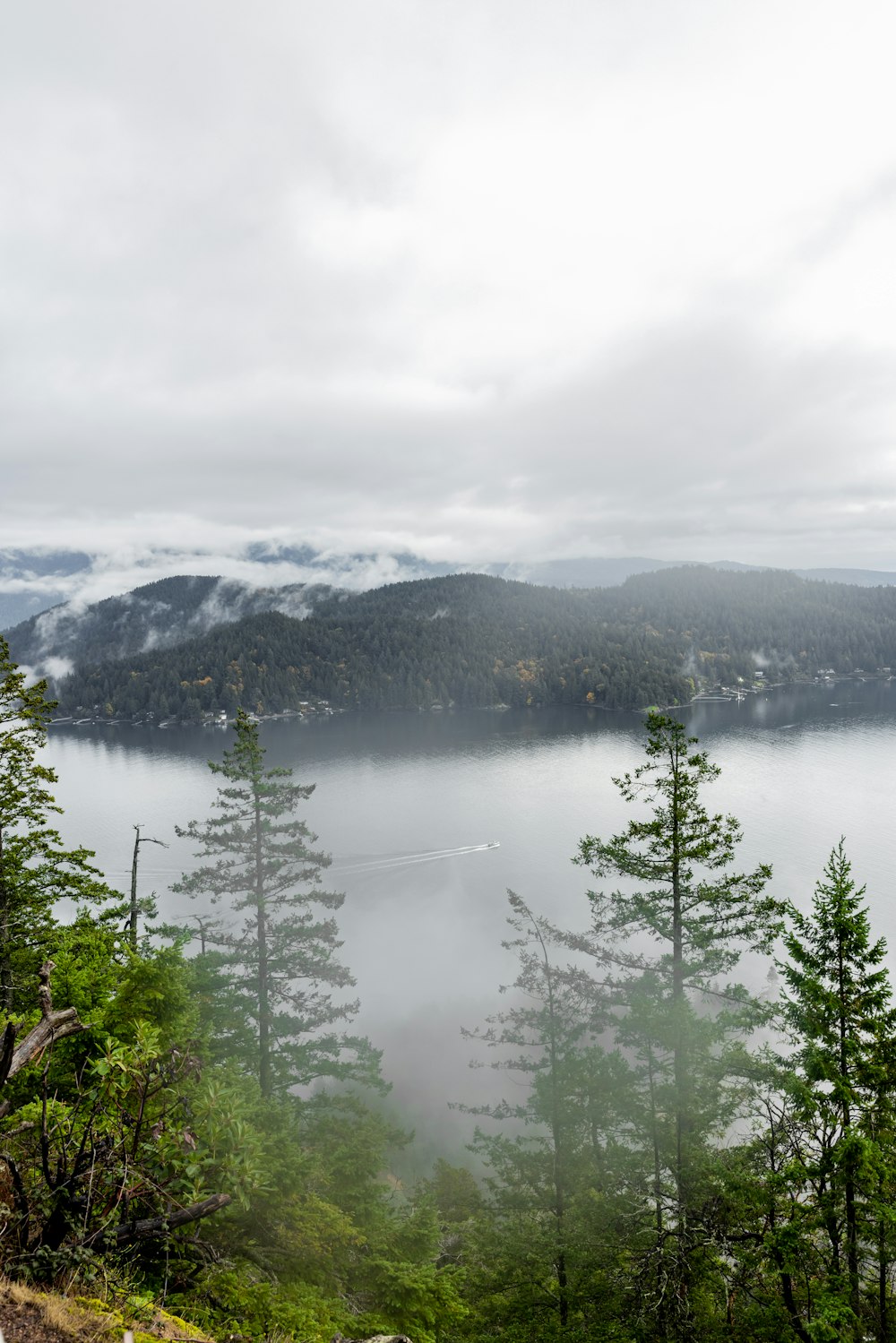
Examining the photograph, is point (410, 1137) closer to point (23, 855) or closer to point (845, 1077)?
point (23, 855)

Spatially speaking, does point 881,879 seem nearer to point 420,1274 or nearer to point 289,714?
point 420,1274

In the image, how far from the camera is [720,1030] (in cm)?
1447

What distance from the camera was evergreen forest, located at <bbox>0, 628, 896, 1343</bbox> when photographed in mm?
5164

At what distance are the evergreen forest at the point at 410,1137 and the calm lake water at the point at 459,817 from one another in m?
18.2

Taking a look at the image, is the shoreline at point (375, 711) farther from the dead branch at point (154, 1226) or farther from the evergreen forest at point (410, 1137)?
the dead branch at point (154, 1226)

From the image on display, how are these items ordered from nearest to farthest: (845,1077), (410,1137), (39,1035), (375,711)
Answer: (39,1035)
(845,1077)
(410,1137)
(375,711)

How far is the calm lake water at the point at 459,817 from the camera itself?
146ft

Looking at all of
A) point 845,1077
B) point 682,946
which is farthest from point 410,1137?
point 845,1077

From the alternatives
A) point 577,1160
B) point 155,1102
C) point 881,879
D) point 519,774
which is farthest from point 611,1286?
point 519,774

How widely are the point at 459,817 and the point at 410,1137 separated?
206 feet

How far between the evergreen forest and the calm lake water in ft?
59.6

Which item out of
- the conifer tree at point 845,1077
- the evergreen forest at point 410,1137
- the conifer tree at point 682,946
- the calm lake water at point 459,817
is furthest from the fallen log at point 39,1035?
the calm lake water at point 459,817

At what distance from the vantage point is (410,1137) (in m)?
21.0

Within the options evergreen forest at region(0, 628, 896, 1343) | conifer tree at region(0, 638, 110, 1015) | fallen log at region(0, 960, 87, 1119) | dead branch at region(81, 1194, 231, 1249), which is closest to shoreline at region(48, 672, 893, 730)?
evergreen forest at region(0, 628, 896, 1343)
